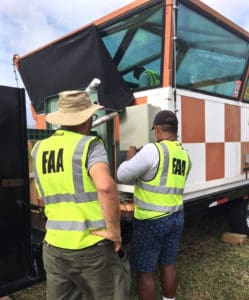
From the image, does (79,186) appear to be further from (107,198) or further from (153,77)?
(153,77)

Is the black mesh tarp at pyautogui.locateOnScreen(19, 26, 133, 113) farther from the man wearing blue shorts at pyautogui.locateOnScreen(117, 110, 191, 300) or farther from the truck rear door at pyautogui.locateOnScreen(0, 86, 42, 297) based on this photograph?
the truck rear door at pyautogui.locateOnScreen(0, 86, 42, 297)

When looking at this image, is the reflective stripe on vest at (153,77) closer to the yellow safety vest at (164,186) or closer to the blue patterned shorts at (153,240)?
the yellow safety vest at (164,186)

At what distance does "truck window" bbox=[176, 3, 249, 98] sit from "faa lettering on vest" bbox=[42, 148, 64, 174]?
4.68ft

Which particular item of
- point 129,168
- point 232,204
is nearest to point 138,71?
point 129,168

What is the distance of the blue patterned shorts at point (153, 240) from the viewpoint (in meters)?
2.41

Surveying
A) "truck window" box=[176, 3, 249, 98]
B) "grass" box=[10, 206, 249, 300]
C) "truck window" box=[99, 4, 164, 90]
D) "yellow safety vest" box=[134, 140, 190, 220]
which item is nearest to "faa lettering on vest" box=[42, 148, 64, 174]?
"yellow safety vest" box=[134, 140, 190, 220]

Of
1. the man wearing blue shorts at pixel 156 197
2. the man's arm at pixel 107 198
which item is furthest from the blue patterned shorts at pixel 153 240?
the man's arm at pixel 107 198

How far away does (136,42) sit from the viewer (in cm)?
287

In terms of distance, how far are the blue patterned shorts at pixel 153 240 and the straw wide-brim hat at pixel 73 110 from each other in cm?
93

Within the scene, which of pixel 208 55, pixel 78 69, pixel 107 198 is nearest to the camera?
pixel 107 198

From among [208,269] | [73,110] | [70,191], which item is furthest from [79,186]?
[208,269]

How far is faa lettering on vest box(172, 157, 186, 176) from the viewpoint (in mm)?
2381

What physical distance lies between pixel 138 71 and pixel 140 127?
1.73 ft

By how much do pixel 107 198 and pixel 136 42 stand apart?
5.32 feet
